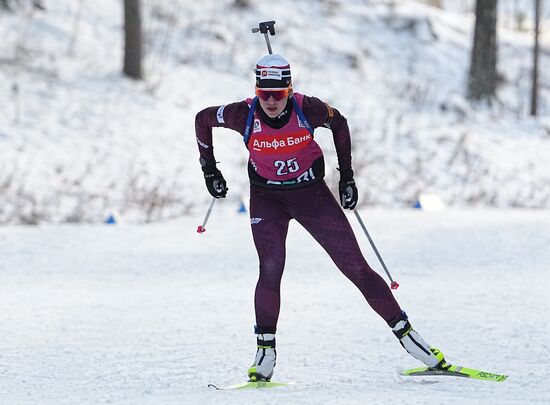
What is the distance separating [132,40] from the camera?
14.7m

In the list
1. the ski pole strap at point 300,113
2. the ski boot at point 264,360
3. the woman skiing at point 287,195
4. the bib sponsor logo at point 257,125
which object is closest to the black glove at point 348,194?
the woman skiing at point 287,195

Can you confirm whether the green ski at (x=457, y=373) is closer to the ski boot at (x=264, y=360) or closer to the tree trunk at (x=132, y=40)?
the ski boot at (x=264, y=360)

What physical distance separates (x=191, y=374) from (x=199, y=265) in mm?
3319

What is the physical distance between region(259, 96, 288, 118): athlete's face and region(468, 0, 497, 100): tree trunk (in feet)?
44.0

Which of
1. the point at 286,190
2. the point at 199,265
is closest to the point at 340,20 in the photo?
the point at 199,265

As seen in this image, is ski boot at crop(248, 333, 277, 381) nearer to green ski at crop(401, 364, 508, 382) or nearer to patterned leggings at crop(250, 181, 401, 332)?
patterned leggings at crop(250, 181, 401, 332)

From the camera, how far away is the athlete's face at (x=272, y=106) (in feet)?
15.7

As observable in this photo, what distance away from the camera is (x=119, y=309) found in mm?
6781

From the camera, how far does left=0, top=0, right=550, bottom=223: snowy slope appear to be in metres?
11.9

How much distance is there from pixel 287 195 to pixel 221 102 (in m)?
10.5

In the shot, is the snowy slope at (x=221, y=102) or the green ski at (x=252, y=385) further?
the snowy slope at (x=221, y=102)

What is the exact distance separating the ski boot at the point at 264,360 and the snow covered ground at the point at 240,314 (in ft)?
0.58

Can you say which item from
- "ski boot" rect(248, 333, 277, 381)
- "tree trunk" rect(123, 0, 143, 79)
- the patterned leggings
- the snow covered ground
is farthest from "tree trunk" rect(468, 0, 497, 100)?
"ski boot" rect(248, 333, 277, 381)

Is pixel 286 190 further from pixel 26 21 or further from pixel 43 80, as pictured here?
pixel 26 21
